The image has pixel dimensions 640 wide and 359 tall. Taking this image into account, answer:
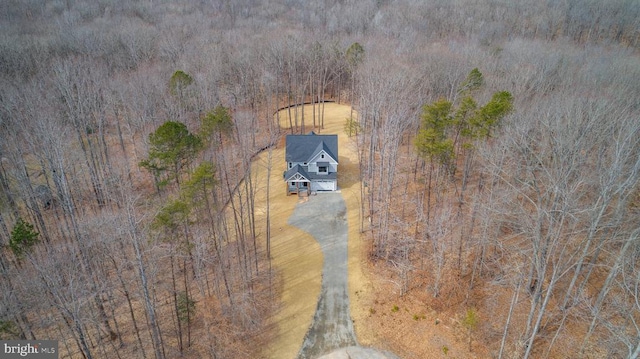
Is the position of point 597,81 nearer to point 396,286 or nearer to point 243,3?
point 396,286

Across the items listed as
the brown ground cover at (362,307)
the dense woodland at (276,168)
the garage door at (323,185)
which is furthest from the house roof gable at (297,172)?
the brown ground cover at (362,307)

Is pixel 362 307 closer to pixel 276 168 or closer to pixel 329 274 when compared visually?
pixel 329 274

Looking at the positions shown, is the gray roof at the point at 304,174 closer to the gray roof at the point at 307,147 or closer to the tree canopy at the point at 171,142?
the gray roof at the point at 307,147

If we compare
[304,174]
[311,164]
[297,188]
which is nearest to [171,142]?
[304,174]

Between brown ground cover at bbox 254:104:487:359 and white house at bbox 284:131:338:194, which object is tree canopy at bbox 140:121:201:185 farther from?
white house at bbox 284:131:338:194

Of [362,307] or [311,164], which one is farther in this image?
[311,164]

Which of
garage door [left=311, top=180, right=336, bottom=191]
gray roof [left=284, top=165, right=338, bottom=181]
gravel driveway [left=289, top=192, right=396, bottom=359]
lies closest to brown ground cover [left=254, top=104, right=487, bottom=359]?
gravel driveway [left=289, top=192, right=396, bottom=359]
